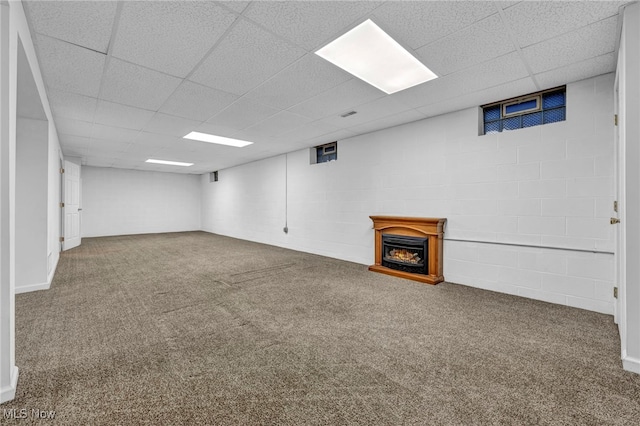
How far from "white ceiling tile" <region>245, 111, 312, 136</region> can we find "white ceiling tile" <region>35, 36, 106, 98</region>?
214cm

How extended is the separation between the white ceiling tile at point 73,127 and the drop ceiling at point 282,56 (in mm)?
53

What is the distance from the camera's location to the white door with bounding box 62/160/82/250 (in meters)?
6.78

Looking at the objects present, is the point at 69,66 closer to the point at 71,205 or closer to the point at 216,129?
the point at 216,129

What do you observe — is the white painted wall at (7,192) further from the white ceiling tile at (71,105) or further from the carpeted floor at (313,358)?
the white ceiling tile at (71,105)

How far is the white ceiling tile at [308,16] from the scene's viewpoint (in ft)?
6.36

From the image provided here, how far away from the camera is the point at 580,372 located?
1890 mm

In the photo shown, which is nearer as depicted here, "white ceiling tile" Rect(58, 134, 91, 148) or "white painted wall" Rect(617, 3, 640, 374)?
"white painted wall" Rect(617, 3, 640, 374)

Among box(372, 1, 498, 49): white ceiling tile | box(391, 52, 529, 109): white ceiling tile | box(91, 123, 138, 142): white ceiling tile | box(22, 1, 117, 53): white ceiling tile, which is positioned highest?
box(91, 123, 138, 142): white ceiling tile

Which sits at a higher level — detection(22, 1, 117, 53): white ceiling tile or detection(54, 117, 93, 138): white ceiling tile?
detection(54, 117, 93, 138): white ceiling tile

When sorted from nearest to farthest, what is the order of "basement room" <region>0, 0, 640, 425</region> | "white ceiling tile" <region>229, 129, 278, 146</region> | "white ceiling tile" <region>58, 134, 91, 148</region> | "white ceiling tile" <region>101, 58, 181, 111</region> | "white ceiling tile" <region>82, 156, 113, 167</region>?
"basement room" <region>0, 0, 640, 425</region> → "white ceiling tile" <region>101, 58, 181, 111</region> → "white ceiling tile" <region>229, 129, 278, 146</region> → "white ceiling tile" <region>58, 134, 91, 148</region> → "white ceiling tile" <region>82, 156, 113, 167</region>

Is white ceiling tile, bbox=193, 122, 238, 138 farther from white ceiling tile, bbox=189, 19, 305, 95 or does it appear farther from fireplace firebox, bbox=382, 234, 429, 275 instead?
fireplace firebox, bbox=382, 234, 429, 275

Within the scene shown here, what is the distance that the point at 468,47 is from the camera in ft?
8.05

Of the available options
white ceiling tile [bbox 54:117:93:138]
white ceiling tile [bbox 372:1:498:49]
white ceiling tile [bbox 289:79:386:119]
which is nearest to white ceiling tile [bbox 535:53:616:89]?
white ceiling tile [bbox 372:1:498:49]

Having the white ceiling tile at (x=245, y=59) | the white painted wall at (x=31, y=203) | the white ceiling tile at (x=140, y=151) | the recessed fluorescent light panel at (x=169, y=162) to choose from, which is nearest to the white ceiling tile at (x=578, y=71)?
the white ceiling tile at (x=245, y=59)
